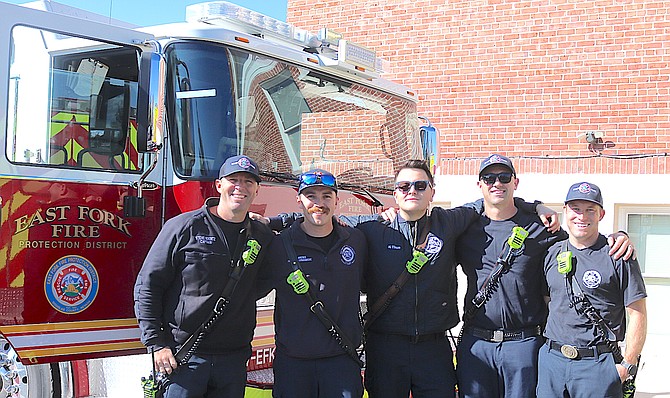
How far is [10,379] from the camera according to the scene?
159 inches

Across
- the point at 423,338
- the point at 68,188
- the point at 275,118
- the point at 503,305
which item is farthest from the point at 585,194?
the point at 68,188

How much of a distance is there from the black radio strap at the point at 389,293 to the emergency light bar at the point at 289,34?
1750mm

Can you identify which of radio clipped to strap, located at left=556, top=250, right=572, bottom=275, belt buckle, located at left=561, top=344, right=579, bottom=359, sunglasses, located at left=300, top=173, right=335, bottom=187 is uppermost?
sunglasses, located at left=300, top=173, right=335, bottom=187

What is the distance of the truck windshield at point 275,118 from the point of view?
446 cm

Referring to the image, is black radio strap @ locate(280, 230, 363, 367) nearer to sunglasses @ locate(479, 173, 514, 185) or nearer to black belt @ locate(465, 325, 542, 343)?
black belt @ locate(465, 325, 542, 343)

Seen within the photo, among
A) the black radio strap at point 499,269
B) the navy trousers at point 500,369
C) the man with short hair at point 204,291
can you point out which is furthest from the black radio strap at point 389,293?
the man with short hair at point 204,291

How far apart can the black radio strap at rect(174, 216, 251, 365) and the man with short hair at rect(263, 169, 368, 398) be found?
0.20 m

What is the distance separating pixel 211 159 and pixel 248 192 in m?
0.59

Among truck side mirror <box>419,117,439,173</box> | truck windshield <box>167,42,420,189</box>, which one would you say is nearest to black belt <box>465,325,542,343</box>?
truck windshield <box>167,42,420,189</box>

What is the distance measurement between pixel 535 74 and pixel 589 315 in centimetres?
616

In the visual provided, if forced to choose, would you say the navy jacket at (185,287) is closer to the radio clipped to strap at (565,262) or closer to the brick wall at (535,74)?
the radio clipped to strap at (565,262)

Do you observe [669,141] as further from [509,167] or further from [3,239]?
[3,239]

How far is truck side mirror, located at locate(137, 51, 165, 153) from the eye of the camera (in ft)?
13.2

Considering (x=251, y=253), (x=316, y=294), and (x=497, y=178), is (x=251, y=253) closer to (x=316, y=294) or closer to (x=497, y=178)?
(x=316, y=294)
